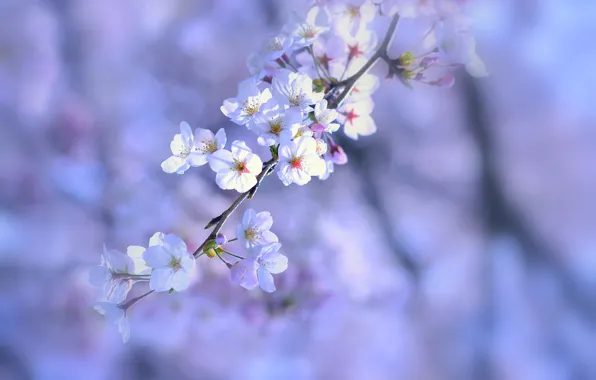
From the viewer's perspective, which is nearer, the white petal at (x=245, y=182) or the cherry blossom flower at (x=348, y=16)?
the white petal at (x=245, y=182)

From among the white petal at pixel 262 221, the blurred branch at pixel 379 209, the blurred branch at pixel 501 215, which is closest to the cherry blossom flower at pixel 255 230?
the white petal at pixel 262 221

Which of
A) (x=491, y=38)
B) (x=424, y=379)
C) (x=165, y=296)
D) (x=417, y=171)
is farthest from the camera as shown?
(x=424, y=379)

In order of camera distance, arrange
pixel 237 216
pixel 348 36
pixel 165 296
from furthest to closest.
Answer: pixel 237 216
pixel 165 296
pixel 348 36

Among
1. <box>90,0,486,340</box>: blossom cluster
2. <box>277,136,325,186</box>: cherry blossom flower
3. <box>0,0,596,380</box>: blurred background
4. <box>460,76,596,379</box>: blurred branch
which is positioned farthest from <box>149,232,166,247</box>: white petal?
<box>460,76,596,379</box>: blurred branch

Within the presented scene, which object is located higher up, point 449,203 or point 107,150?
point 107,150

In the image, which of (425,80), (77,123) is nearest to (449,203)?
(77,123)

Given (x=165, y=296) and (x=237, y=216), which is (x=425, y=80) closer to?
(x=165, y=296)

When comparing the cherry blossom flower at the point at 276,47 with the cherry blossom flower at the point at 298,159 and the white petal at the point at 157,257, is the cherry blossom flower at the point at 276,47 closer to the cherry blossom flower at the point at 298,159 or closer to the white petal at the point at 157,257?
the cherry blossom flower at the point at 298,159
